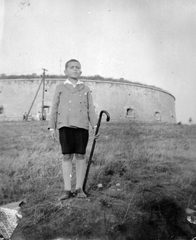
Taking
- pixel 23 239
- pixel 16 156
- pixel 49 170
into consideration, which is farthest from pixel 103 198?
pixel 16 156

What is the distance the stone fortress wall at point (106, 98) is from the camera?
16.1 metres

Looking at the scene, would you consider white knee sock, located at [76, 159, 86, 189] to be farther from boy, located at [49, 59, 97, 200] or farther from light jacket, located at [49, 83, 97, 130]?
light jacket, located at [49, 83, 97, 130]

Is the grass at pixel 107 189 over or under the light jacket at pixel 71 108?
under

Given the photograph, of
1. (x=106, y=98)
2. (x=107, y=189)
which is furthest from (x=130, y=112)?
(x=107, y=189)

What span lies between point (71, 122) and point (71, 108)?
6.4 inches

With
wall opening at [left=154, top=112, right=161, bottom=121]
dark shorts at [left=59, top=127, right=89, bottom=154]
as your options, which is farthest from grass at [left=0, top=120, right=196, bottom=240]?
wall opening at [left=154, top=112, right=161, bottom=121]

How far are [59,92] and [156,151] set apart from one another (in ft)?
7.95

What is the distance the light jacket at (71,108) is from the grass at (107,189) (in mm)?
802

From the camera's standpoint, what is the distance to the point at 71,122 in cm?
268

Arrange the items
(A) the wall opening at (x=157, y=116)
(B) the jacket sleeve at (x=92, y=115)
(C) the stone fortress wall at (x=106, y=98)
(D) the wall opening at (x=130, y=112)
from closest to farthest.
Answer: (B) the jacket sleeve at (x=92, y=115) < (C) the stone fortress wall at (x=106, y=98) < (D) the wall opening at (x=130, y=112) < (A) the wall opening at (x=157, y=116)

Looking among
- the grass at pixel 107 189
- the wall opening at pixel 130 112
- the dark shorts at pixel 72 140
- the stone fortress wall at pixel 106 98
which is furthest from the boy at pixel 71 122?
the wall opening at pixel 130 112

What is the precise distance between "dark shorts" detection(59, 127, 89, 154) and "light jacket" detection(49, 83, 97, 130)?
69mm

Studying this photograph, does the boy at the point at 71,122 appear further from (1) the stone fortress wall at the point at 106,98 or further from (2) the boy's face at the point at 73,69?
(1) the stone fortress wall at the point at 106,98

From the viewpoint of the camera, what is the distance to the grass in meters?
2.19
